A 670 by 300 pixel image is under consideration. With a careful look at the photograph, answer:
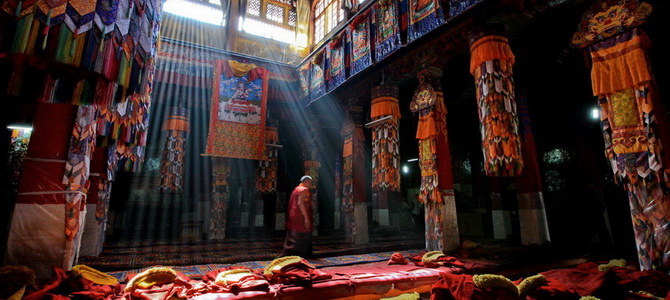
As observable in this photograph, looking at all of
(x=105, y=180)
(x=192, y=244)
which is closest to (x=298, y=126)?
(x=192, y=244)

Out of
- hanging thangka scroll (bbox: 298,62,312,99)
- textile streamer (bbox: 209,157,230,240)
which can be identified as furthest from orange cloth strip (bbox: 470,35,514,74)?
textile streamer (bbox: 209,157,230,240)

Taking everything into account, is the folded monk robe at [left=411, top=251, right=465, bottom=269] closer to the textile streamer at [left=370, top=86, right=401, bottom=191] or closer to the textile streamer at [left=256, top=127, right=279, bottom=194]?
the textile streamer at [left=370, top=86, right=401, bottom=191]

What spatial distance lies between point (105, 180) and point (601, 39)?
8.22 m

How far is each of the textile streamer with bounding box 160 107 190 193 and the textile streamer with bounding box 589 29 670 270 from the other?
9.29m

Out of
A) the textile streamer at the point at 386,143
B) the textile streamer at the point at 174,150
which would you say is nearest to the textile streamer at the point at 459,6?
the textile streamer at the point at 386,143

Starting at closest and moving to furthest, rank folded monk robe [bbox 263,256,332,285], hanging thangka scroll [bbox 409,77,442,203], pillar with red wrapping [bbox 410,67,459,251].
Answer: folded monk robe [bbox 263,256,332,285] < pillar with red wrapping [bbox 410,67,459,251] < hanging thangka scroll [bbox 409,77,442,203]

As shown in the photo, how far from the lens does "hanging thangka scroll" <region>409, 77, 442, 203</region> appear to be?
555cm

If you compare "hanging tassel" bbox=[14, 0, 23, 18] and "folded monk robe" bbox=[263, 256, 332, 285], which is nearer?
"hanging tassel" bbox=[14, 0, 23, 18]

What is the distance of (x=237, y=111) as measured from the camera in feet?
24.9

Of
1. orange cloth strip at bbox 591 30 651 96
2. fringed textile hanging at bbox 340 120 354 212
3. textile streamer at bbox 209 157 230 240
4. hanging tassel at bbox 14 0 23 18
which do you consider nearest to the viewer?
hanging tassel at bbox 14 0 23 18

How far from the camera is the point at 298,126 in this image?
32.5 feet

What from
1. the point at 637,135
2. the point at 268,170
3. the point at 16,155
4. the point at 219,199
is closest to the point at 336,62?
the point at 268,170

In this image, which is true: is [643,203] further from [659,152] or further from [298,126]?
[298,126]

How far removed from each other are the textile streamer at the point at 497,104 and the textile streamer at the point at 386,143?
2.20m
